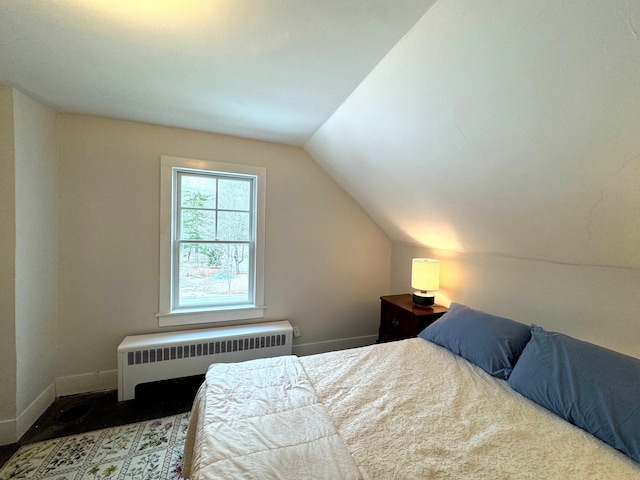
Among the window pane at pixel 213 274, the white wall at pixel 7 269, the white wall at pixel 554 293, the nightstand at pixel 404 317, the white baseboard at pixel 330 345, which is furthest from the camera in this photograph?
the white baseboard at pixel 330 345

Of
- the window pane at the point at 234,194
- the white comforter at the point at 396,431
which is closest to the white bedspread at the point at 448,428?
the white comforter at the point at 396,431

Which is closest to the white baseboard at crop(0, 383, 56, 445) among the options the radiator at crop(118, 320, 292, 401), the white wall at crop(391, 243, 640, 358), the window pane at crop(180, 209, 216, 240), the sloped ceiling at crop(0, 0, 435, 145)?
the radiator at crop(118, 320, 292, 401)

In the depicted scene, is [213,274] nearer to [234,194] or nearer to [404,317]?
[234,194]

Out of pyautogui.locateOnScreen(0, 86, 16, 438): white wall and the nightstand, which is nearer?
pyautogui.locateOnScreen(0, 86, 16, 438): white wall

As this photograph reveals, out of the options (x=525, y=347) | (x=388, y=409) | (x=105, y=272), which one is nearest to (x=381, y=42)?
(x=388, y=409)

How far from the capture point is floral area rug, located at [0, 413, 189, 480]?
4.86 feet

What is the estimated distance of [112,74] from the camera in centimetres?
152

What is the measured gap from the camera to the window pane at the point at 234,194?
2.60 m

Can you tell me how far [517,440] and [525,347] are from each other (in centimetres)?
63

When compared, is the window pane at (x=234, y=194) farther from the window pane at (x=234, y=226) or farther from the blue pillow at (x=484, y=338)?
the blue pillow at (x=484, y=338)

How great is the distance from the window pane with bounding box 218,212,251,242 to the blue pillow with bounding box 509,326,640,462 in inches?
94.2

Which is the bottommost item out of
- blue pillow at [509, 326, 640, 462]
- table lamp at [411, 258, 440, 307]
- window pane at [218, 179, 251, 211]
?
blue pillow at [509, 326, 640, 462]

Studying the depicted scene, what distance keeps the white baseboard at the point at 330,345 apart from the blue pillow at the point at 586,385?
186cm

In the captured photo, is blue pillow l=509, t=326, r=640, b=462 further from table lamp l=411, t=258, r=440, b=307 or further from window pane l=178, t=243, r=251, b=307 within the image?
window pane l=178, t=243, r=251, b=307
